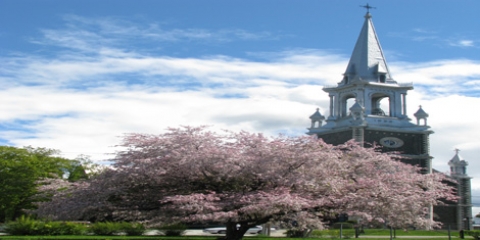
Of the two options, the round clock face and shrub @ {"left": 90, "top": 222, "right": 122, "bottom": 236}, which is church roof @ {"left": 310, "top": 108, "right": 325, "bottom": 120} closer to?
the round clock face

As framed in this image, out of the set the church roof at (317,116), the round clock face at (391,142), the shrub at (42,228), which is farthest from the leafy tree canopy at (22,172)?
the round clock face at (391,142)

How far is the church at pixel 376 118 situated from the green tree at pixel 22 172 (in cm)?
2699

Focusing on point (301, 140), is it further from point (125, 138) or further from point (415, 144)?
point (415, 144)

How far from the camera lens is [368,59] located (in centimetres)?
6981

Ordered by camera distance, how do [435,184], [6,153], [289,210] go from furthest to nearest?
1. [6,153]
2. [435,184]
3. [289,210]

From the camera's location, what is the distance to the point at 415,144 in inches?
2702

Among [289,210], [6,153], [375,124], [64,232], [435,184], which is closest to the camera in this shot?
[289,210]

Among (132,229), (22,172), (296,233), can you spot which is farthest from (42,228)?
(22,172)

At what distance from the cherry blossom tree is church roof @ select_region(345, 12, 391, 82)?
1635 inches

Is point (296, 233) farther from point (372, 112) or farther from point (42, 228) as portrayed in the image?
point (372, 112)

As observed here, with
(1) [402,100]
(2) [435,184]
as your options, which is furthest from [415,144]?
(2) [435,184]

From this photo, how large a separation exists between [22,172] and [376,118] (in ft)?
114

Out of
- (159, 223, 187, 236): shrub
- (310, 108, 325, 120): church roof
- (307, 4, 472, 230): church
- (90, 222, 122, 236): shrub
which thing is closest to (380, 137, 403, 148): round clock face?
(307, 4, 472, 230): church

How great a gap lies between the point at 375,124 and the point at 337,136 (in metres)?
4.01
